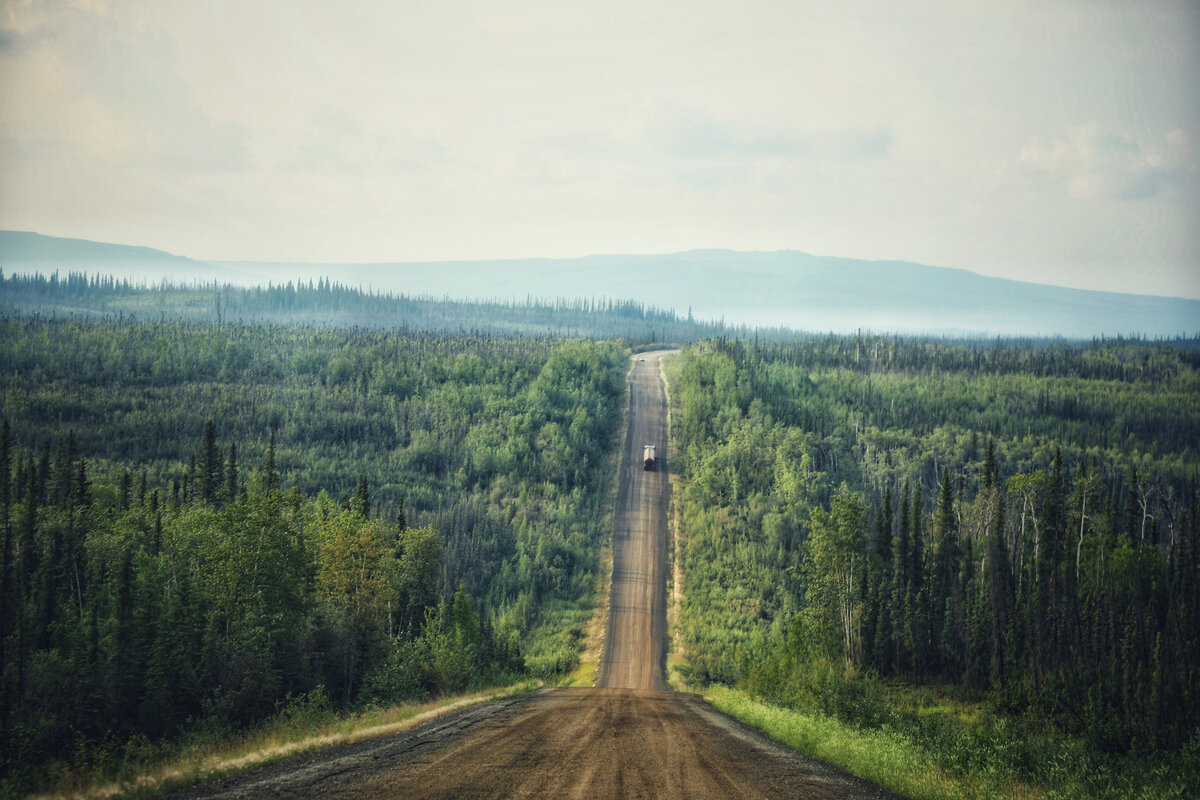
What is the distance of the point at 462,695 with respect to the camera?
152 feet

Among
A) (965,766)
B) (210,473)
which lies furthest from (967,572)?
(210,473)

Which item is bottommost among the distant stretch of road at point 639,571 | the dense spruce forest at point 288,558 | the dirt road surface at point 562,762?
the distant stretch of road at point 639,571

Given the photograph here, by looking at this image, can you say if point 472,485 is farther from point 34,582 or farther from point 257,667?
point 257,667

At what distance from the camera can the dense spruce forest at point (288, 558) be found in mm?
40250

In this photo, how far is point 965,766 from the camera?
23.3m

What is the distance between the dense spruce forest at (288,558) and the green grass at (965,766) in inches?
934

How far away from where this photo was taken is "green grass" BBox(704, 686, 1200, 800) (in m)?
21.5

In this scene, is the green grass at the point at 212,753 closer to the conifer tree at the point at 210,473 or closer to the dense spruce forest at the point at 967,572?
the dense spruce forest at the point at 967,572

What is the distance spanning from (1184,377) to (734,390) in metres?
72.2

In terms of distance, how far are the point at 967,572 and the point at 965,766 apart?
56328mm

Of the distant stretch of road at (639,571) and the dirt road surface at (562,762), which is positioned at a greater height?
the dirt road surface at (562,762)

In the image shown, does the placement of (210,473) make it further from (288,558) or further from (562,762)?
(562,762)

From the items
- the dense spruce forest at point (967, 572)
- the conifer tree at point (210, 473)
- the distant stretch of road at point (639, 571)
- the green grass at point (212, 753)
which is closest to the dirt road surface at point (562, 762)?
Result: the green grass at point (212, 753)

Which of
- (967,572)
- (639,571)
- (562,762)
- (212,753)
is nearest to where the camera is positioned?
(562,762)
